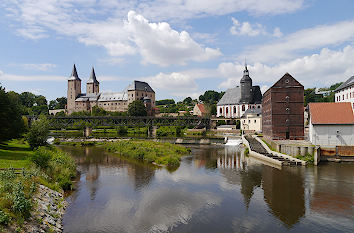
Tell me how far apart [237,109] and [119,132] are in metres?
42.1

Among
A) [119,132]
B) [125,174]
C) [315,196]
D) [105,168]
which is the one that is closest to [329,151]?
[315,196]

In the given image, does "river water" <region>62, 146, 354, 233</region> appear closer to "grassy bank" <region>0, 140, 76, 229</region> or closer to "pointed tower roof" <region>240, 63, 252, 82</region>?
"grassy bank" <region>0, 140, 76, 229</region>

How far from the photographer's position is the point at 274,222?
52.0ft

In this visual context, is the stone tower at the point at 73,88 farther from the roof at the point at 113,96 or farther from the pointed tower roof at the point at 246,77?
the pointed tower roof at the point at 246,77

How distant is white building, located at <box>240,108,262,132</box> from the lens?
6671 centimetres

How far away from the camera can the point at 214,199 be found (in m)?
20.0

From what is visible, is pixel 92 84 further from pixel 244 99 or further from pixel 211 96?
pixel 244 99

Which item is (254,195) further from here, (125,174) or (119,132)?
(119,132)

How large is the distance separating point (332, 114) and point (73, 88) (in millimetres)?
131068

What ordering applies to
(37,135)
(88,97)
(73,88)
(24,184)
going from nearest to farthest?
(24,184), (37,135), (73,88), (88,97)

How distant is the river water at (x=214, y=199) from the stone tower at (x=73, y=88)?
120 meters

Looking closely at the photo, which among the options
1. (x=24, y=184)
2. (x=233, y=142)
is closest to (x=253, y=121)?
(x=233, y=142)

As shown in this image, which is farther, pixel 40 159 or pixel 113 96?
pixel 113 96

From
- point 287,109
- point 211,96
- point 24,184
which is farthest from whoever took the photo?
point 211,96
